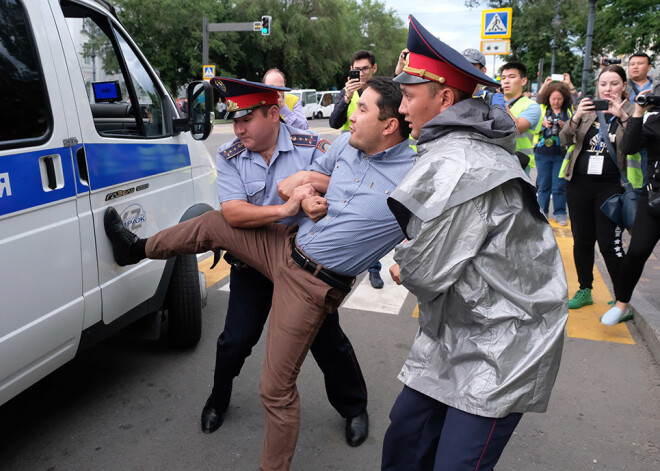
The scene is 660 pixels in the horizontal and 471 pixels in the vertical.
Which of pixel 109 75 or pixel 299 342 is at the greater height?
pixel 109 75

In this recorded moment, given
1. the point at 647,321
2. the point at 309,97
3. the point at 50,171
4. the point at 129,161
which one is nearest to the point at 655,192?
the point at 647,321

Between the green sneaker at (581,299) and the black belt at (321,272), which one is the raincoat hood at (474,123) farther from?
the green sneaker at (581,299)

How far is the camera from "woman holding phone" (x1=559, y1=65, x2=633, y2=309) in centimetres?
457

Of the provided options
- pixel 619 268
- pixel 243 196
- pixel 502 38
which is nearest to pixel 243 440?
pixel 243 196

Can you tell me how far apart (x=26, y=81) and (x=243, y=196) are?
3.32ft

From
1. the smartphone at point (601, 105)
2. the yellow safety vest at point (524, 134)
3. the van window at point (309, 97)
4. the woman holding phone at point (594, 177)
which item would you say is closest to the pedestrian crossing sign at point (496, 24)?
the yellow safety vest at point (524, 134)

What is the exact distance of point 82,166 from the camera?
110 inches

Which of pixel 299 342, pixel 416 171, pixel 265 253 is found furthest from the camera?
pixel 265 253

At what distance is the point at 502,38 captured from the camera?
12.1 metres

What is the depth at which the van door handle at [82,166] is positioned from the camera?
276 centimetres

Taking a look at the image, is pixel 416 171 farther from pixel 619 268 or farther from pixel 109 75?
pixel 619 268

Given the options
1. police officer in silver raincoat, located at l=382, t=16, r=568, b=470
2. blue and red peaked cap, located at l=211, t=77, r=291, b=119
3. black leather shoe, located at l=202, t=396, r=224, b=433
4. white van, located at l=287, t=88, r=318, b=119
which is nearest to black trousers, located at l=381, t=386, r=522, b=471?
police officer in silver raincoat, located at l=382, t=16, r=568, b=470

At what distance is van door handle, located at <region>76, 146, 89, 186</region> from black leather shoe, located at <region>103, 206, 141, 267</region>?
227 millimetres

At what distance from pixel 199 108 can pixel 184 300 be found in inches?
47.6
